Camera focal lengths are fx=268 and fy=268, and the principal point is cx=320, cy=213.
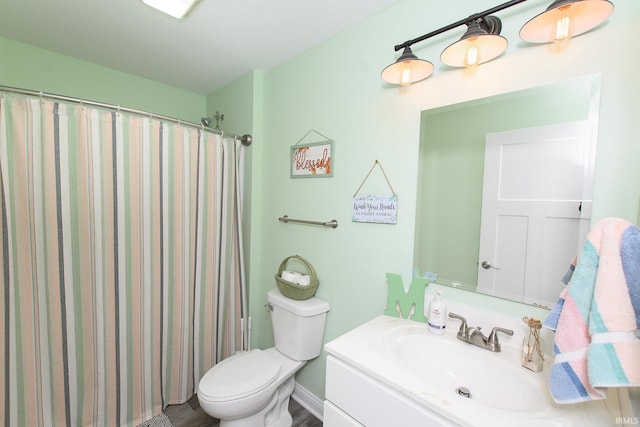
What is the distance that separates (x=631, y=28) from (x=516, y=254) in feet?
2.39

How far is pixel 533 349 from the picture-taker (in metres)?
0.85

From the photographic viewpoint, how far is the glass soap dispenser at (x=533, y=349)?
2.73 feet

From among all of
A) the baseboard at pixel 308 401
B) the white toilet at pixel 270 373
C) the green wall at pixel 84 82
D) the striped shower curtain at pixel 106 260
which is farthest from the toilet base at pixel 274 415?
the green wall at pixel 84 82

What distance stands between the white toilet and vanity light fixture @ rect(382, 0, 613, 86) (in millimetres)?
1238

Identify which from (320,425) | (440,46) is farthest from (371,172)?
(320,425)

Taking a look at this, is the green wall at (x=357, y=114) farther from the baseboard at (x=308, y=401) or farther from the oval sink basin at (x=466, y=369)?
the oval sink basin at (x=466, y=369)

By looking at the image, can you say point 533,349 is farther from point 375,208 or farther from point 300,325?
point 300,325

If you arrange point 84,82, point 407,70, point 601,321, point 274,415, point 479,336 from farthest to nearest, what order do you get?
point 84,82
point 274,415
point 407,70
point 479,336
point 601,321

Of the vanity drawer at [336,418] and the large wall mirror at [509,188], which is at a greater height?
the large wall mirror at [509,188]

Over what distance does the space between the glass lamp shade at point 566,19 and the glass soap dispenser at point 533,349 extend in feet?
2.88

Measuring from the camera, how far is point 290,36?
1.50 metres

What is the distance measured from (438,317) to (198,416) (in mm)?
1545

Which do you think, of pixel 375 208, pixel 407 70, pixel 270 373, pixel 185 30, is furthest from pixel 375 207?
pixel 185 30

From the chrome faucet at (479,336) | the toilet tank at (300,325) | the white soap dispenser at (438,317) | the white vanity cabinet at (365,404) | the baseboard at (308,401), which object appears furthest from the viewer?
the baseboard at (308,401)
